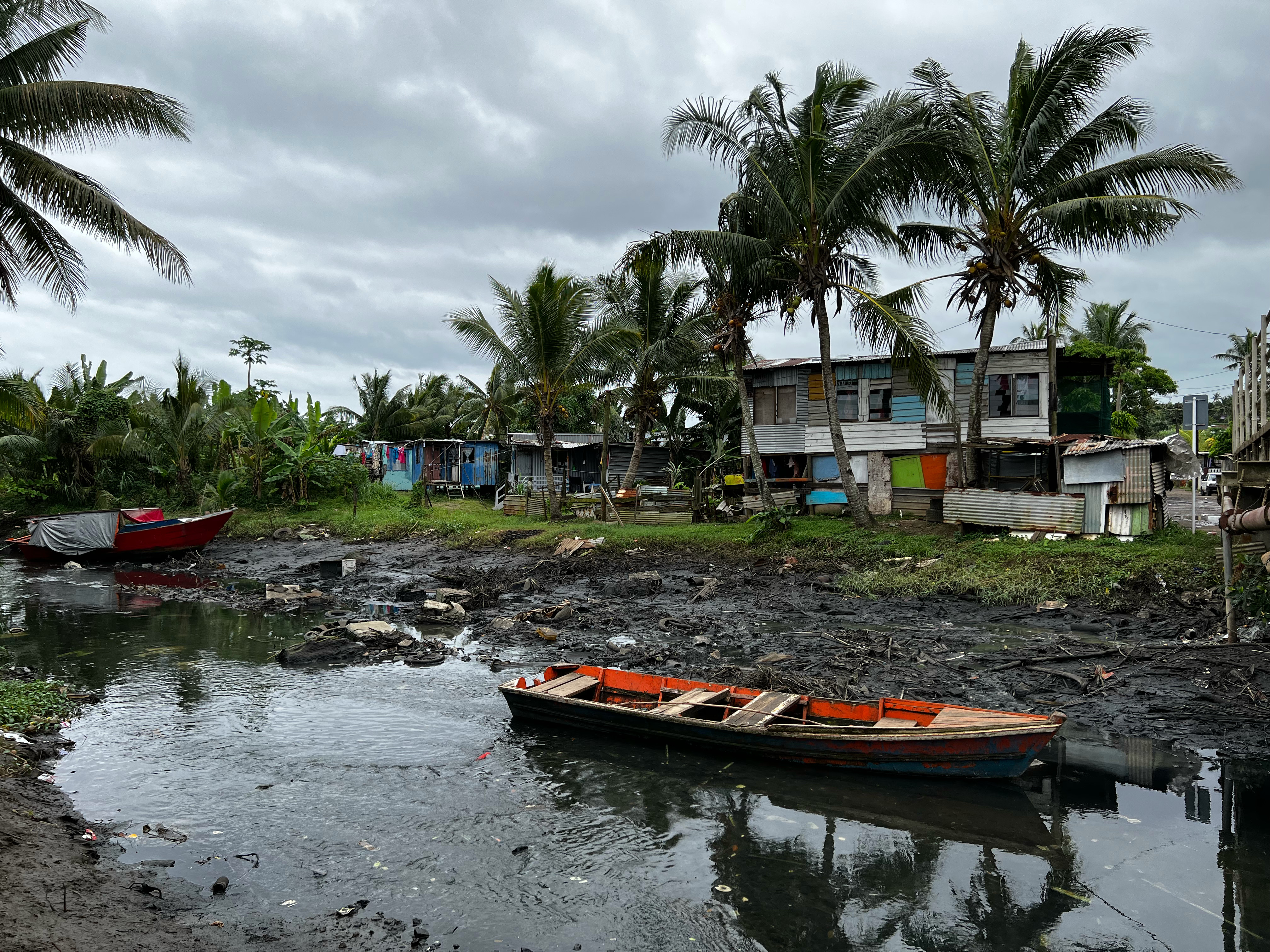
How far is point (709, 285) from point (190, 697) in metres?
15.1

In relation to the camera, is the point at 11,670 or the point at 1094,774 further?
the point at 11,670

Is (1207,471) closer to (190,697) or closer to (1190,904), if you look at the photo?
(1190,904)

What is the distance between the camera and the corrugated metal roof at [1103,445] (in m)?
15.0

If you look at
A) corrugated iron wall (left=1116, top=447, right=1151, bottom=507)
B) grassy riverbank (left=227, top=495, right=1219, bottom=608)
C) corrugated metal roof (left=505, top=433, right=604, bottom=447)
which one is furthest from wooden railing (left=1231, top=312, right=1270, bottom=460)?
corrugated metal roof (left=505, top=433, right=604, bottom=447)

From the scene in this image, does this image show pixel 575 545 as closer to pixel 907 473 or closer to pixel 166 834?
pixel 907 473

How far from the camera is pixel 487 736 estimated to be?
895cm

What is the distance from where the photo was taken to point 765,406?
24.2 meters

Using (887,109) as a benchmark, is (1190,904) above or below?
below

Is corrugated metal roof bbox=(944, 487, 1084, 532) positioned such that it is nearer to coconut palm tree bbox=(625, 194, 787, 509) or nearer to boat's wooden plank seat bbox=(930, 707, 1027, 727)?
coconut palm tree bbox=(625, 194, 787, 509)


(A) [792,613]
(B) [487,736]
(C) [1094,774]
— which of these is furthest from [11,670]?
(C) [1094,774]

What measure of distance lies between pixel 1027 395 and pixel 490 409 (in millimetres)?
22977

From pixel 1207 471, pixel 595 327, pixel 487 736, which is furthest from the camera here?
pixel 1207 471

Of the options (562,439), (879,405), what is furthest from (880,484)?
(562,439)

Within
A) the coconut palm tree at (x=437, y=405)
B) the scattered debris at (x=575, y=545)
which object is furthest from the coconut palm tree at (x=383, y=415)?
the scattered debris at (x=575, y=545)
